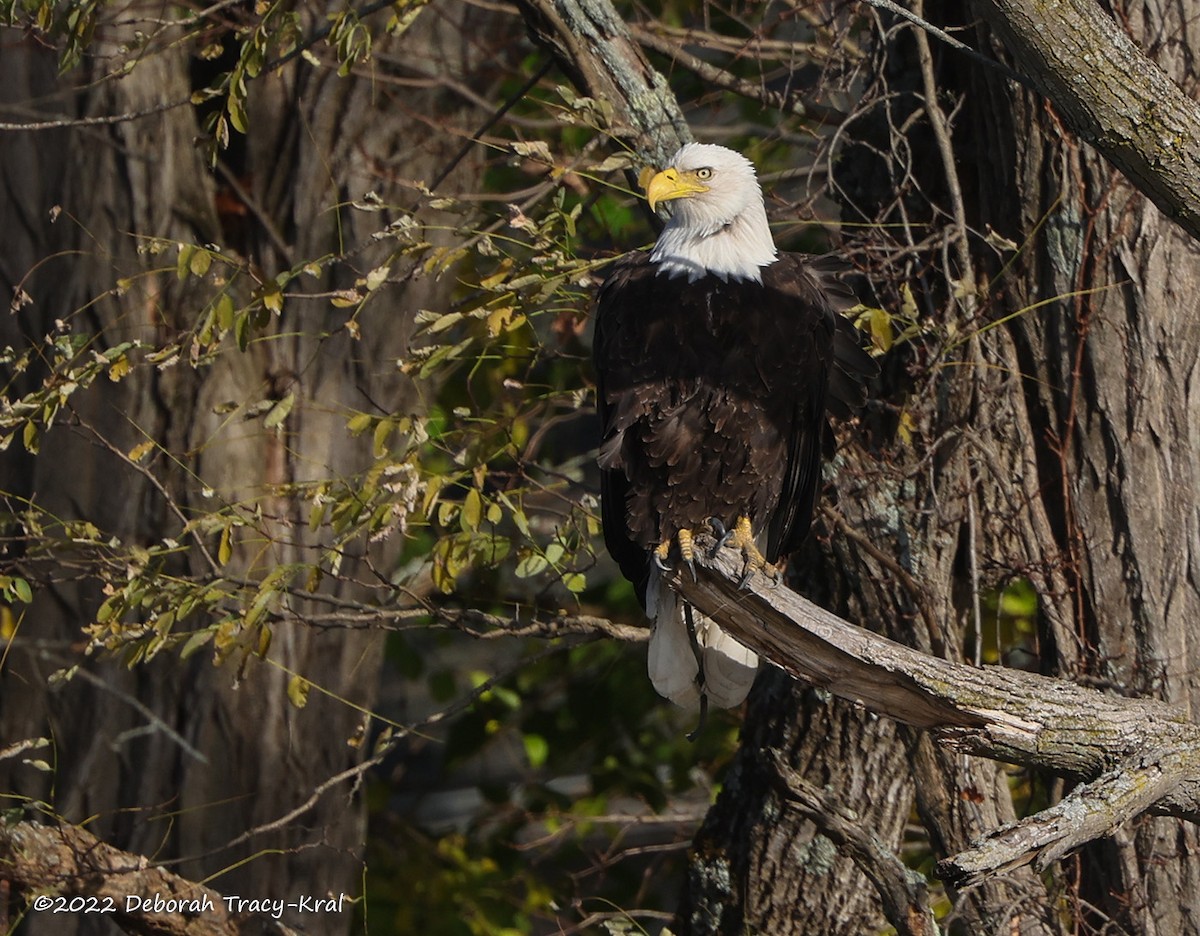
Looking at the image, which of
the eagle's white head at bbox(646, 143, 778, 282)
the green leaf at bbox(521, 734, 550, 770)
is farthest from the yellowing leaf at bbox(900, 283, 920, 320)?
the green leaf at bbox(521, 734, 550, 770)

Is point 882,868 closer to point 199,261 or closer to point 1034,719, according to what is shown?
point 1034,719

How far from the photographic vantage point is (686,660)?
320 centimetres

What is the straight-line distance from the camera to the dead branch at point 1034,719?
2053 millimetres

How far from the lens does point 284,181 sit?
13.7ft

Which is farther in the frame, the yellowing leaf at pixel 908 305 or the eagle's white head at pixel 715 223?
the eagle's white head at pixel 715 223

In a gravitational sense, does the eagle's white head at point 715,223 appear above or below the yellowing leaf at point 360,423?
above

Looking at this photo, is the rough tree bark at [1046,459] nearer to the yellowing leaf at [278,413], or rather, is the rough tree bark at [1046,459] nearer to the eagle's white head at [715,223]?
the eagle's white head at [715,223]

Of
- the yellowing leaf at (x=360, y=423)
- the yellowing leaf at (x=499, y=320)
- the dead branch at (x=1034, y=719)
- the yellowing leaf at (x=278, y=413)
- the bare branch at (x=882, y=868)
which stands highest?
the yellowing leaf at (x=499, y=320)

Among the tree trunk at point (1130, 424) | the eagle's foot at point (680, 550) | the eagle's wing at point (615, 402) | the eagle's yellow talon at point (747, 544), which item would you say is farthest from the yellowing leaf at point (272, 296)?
the tree trunk at point (1130, 424)

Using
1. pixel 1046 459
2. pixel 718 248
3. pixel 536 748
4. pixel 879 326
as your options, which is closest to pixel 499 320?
pixel 718 248

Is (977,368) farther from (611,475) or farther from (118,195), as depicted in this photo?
(118,195)

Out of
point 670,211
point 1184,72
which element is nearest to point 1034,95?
point 1184,72

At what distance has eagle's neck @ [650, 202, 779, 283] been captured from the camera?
301 cm

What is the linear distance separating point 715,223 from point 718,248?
0.05 metres
